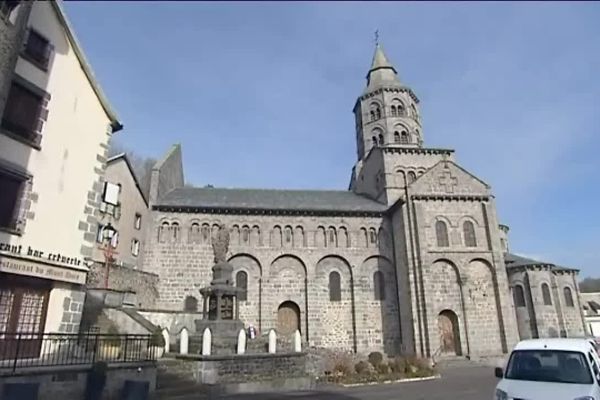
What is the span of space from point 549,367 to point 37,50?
627 inches

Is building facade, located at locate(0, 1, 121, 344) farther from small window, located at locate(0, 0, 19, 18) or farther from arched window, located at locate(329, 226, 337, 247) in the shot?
arched window, located at locate(329, 226, 337, 247)

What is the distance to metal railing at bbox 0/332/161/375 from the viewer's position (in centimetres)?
992

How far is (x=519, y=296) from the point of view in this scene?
29.4 m

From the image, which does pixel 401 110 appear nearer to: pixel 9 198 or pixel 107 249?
pixel 107 249

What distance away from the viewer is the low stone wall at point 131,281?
65.5ft

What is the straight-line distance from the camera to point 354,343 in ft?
91.8

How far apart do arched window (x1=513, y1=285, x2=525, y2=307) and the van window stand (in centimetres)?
2485

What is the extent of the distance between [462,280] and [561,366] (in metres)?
21.2

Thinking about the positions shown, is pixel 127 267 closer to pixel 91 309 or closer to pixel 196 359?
pixel 91 309

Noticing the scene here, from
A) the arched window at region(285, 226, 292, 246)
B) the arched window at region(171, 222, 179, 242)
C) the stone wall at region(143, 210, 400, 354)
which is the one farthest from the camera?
the arched window at region(285, 226, 292, 246)

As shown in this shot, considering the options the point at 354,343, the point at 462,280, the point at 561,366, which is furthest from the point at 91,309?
the point at 462,280

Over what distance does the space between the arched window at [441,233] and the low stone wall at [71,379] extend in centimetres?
2259

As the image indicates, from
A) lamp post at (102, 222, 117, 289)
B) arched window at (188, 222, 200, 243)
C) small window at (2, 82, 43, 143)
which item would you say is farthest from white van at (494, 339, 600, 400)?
arched window at (188, 222, 200, 243)

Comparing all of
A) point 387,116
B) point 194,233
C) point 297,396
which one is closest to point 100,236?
point 194,233
